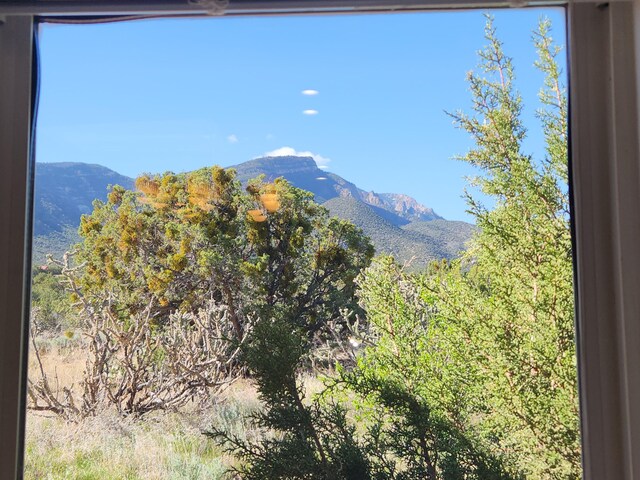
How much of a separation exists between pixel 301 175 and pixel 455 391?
0.54 metres

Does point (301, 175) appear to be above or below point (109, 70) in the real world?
below

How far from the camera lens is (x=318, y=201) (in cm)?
117

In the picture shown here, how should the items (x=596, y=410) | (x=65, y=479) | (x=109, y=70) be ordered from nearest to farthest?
(x=596, y=410) < (x=65, y=479) < (x=109, y=70)

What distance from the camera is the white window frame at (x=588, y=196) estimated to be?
2.98 feet

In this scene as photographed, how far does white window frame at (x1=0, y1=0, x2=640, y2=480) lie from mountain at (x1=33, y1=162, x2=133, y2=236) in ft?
0.31

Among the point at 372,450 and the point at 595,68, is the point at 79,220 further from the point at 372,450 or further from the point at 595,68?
the point at 595,68

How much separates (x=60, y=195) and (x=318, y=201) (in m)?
0.50

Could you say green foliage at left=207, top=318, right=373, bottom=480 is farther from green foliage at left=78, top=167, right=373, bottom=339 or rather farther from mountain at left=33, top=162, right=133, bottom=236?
mountain at left=33, top=162, right=133, bottom=236

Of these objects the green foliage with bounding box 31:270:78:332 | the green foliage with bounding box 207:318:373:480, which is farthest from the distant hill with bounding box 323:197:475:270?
the green foliage with bounding box 31:270:78:332

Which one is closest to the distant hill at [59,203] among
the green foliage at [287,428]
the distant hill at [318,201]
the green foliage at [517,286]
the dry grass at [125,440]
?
the distant hill at [318,201]

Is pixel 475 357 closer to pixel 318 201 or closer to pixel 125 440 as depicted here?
pixel 318 201

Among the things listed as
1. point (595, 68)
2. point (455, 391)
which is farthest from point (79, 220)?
point (595, 68)

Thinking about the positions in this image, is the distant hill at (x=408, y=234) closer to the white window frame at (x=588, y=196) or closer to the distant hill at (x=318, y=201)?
the distant hill at (x=318, y=201)

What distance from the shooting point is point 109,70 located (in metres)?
1.18
